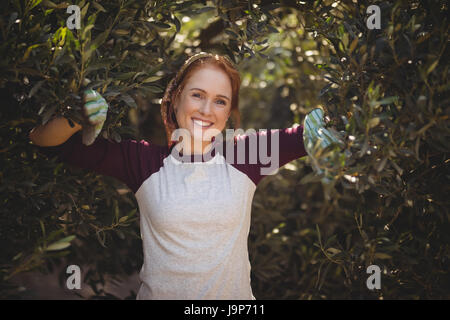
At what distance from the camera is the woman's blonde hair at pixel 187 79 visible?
76.7 inches

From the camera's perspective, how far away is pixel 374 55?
1.68m

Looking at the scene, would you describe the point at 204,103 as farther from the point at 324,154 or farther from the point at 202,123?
the point at 324,154

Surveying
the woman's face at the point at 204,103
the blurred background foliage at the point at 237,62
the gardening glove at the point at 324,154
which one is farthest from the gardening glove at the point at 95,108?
the gardening glove at the point at 324,154

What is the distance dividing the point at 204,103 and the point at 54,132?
64 centimetres

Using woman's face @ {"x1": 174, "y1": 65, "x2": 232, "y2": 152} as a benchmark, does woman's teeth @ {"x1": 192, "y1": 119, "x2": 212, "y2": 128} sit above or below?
below

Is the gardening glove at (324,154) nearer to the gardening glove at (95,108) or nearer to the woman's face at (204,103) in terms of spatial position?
the woman's face at (204,103)

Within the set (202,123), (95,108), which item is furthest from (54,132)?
(202,123)

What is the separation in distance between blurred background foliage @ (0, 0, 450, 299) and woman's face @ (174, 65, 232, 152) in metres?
0.17

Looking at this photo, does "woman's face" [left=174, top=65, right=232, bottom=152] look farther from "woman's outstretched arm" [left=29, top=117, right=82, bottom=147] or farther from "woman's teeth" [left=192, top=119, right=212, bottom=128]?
"woman's outstretched arm" [left=29, top=117, right=82, bottom=147]

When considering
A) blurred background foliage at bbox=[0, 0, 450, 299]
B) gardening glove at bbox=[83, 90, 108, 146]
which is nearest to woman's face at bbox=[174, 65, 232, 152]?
blurred background foliage at bbox=[0, 0, 450, 299]

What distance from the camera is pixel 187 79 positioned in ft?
6.40

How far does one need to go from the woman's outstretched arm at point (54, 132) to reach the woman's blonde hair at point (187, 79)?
0.46 meters

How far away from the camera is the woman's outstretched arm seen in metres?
1.66
